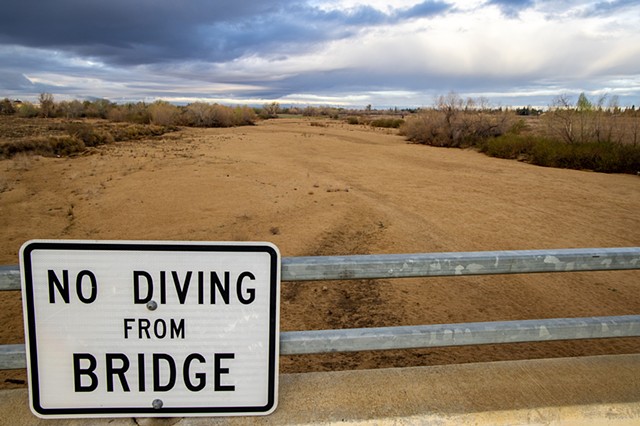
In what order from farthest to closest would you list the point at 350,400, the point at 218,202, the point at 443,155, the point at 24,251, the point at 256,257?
the point at 443,155
the point at 218,202
the point at 350,400
the point at 256,257
the point at 24,251

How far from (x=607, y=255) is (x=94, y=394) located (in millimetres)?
2823

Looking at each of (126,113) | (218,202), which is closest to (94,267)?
(218,202)

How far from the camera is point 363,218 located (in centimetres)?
1138

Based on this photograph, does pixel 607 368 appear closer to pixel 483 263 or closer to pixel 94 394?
pixel 483 263

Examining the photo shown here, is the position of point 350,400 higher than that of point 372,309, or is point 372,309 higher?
point 350,400

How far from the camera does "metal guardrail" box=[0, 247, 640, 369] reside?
8.53 ft

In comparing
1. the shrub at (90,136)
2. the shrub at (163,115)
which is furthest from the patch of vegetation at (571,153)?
the shrub at (163,115)

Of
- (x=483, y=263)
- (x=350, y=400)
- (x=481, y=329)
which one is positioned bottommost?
(x=350, y=400)

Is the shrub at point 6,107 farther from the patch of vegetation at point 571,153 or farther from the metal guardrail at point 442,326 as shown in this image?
the metal guardrail at point 442,326

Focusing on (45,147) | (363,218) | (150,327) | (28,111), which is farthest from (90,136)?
(28,111)

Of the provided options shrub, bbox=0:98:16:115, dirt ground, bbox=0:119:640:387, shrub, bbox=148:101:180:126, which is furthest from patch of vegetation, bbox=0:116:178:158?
shrub, bbox=0:98:16:115

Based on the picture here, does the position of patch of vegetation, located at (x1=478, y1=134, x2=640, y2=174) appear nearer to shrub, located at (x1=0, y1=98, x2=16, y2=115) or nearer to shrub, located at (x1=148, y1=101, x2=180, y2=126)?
shrub, located at (x1=148, y1=101, x2=180, y2=126)

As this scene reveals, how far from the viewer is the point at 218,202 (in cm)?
1271

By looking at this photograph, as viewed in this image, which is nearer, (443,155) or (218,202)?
(218,202)
